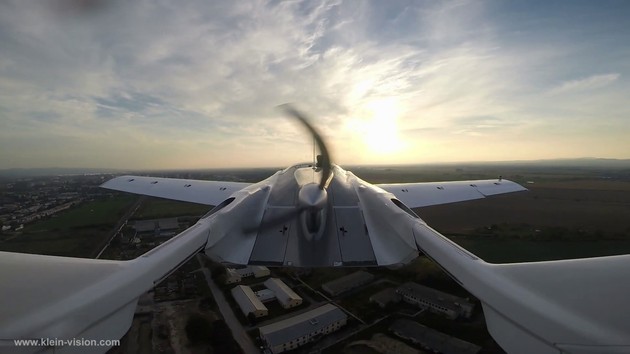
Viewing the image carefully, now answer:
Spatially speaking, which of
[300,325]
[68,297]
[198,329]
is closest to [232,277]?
[198,329]

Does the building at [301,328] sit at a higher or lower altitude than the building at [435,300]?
lower

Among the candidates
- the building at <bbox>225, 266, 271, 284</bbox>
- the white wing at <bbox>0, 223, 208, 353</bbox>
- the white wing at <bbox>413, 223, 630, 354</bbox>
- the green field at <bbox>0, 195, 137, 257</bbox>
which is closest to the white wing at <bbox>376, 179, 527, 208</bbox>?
the building at <bbox>225, 266, 271, 284</bbox>

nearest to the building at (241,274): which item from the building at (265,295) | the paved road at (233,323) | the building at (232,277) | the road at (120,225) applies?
the building at (232,277)

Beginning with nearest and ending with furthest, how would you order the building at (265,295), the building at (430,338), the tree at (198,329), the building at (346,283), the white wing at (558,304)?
the white wing at (558,304), the building at (430,338), the tree at (198,329), the building at (265,295), the building at (346,283)

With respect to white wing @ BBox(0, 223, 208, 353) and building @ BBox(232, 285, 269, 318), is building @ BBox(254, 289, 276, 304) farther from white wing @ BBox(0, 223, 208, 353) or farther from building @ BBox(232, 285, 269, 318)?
white wing @ BBox(0, 223, 208, 353)

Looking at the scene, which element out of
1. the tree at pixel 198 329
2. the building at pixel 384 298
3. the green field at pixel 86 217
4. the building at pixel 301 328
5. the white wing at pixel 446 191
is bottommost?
the tree at pixel 198 329

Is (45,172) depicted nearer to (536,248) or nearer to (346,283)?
(346,283)

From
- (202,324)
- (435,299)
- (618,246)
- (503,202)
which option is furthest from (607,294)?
(503,202)

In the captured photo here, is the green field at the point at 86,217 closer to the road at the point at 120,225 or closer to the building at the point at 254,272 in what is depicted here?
the road at the point at 120,225
